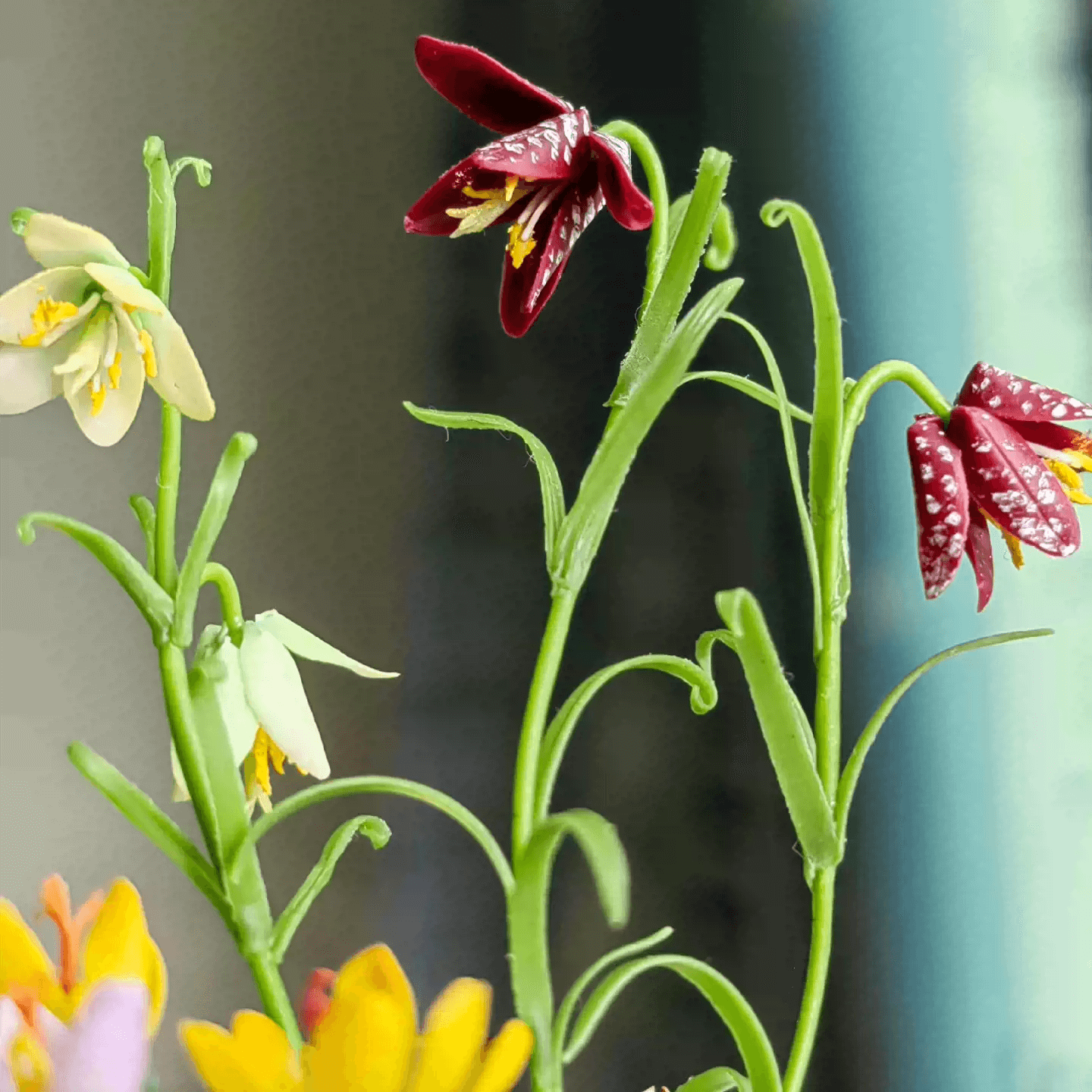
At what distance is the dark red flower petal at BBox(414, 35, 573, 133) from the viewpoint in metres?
0.45

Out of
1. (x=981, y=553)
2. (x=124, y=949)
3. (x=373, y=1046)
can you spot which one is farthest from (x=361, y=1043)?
(x=981, y=553)

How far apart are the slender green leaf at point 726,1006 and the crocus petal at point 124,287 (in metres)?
0.32

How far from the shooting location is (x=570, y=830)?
1.32ft

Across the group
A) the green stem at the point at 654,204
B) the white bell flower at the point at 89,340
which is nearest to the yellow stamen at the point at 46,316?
the white bell flower at the point at 89,340

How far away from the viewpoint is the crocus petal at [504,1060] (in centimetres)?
39

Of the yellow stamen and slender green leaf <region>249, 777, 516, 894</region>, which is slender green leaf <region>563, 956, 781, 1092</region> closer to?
slender green leaf <region>249, 777, 516, 894</region>

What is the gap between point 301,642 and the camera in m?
0.48

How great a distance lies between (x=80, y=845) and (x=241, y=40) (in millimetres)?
414

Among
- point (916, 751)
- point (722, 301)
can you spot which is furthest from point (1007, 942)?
point (722, 301)

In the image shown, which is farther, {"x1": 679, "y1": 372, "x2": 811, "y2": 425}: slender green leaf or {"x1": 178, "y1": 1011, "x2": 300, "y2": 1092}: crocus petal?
{"x1": 679, "y1": 372, "x2": 811, "y2": 425}: slender green leaf

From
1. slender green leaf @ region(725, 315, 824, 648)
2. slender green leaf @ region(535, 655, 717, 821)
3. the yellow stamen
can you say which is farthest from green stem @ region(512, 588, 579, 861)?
the yellow stamen

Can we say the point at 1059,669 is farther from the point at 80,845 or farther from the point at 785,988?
the point at 80,845

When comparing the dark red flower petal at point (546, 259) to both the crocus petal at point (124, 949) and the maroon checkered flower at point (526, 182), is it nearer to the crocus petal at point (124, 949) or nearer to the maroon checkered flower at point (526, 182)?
the maroon checkered flower at point (526, 182)

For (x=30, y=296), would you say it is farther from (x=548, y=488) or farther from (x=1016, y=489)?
(x=1016, y=489)
